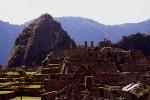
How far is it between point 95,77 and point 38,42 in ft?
312

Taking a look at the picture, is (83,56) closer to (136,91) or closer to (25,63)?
(136,91)

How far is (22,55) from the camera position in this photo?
413 feet

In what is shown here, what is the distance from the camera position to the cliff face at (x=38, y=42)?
403 ft

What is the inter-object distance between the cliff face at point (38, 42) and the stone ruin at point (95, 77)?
60.4m

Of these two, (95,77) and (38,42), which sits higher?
(38,42)

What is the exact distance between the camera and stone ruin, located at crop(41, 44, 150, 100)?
24712 millimetres

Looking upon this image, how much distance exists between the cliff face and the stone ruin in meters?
60.4

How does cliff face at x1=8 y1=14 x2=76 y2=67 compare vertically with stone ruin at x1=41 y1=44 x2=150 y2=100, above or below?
above

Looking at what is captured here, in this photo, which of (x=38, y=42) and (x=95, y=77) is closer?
(x=95, y=77)

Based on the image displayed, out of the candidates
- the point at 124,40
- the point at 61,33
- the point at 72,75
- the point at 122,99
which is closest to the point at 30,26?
the point at 61,33

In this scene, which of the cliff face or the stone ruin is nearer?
the stone ruin

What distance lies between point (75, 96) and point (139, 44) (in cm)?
7579

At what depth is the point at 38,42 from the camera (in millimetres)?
129750

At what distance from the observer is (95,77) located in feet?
117
